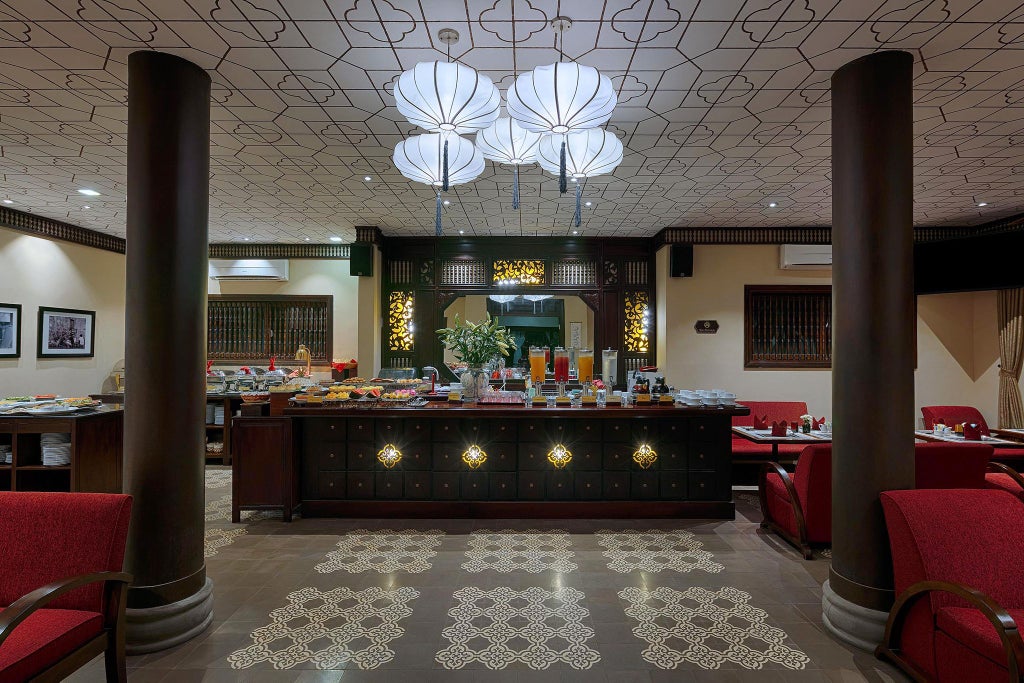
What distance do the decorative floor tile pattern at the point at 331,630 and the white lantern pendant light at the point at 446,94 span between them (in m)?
3.07

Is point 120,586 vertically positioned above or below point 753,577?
above

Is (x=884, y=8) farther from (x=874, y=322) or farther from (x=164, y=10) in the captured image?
(x=164, y=10)

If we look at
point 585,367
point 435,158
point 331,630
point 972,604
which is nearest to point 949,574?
point 972,604

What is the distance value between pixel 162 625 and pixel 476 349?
10.6ft

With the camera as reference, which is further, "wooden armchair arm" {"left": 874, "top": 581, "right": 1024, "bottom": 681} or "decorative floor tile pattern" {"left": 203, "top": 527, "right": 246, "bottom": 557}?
"decorative floor tile pattern" {"left": 203, "top": 527, "right": 246, "bottom": 557}

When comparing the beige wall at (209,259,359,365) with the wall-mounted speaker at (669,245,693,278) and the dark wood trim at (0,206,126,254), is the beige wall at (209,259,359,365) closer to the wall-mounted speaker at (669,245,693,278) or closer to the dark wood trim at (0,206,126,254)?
the dark wood trim at (0,206,126,254)

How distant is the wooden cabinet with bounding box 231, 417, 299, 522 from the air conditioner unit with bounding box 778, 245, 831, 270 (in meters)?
7.38

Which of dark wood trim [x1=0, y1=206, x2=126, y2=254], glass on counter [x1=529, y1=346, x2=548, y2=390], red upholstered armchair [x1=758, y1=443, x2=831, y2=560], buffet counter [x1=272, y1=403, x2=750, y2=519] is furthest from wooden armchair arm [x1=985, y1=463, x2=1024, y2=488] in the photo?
dark wood trim [x1=0, y1=206, x2=126, y2=254]

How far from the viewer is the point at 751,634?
10.0 ft

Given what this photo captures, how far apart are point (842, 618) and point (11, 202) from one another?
969 cm

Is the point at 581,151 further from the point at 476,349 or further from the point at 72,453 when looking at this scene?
the point at 72,453

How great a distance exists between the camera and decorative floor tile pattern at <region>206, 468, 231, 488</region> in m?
6.49

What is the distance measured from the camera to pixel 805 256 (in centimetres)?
793

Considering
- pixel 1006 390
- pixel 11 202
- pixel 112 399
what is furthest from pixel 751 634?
pixel 11 202
